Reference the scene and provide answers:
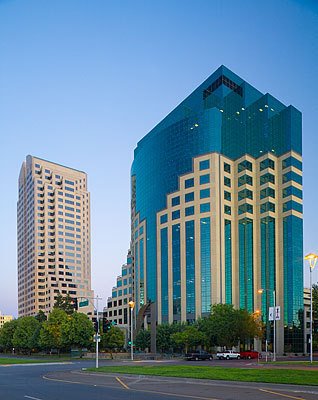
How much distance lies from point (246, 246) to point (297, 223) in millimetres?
12983

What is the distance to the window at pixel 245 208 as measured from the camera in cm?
12012

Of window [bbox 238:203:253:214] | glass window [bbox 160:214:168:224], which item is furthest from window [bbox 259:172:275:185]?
glass window [bbox 160:214:168:224]

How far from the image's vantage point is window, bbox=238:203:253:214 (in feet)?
394

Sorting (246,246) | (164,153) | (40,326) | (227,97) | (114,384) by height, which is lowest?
(40,326)

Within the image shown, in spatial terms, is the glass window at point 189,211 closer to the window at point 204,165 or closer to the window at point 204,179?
the window at point 204,179

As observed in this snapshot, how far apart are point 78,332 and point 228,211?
45.6 meters

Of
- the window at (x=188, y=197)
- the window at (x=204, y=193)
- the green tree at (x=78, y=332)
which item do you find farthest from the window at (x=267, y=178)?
the green tree at (x=78, y=332)

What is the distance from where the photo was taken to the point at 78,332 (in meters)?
94.4

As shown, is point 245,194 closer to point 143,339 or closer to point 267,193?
point 267,193

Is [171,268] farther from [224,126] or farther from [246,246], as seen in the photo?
[224,126]

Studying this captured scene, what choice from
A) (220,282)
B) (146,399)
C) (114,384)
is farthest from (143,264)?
(146,399)

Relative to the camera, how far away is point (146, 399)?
21391 mm

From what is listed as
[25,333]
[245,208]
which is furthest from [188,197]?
[25,333]

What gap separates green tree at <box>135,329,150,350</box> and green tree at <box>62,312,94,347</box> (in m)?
19.0
